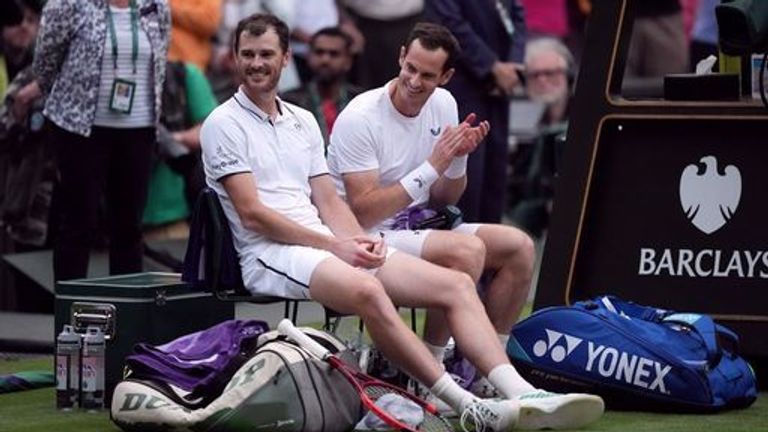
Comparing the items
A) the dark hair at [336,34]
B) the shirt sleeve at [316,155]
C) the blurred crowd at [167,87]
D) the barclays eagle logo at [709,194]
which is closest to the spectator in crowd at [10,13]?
the blurred crowd at [167,87]

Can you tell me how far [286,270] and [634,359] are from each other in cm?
131

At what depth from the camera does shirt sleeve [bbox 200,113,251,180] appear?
8.36 metres

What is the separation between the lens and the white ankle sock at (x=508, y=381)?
7922 mm

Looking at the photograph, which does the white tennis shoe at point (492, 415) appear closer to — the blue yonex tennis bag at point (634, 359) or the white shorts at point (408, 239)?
the blue yonex tennis bag at point (634, 359)

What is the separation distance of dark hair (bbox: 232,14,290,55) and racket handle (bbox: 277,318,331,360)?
4.00ft

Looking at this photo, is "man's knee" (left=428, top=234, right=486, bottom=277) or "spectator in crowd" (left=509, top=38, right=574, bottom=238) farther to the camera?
"spectator in crowd" (left=509, top=38, right=574, bottom=238)

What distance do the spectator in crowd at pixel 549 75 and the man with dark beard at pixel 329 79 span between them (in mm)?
3499

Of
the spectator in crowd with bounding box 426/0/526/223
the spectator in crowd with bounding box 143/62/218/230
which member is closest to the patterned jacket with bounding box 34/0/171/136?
the spectator in crowd with bounding box 426/0/526/223

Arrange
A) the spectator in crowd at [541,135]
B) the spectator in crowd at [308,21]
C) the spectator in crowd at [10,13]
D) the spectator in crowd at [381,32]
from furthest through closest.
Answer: the spectator in crowd at [541,135] < the spectator in crowd at [308,21] < the spectator in crowd at [381,32] < the spectator in crowd at [10,13]

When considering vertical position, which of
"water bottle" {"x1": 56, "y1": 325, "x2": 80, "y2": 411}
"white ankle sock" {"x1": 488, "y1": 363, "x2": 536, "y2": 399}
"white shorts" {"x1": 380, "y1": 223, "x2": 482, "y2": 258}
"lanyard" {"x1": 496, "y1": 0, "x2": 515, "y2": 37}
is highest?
"lanyard" {"x1": 496, "y1": 0, "x2": 515, "y2": 37}

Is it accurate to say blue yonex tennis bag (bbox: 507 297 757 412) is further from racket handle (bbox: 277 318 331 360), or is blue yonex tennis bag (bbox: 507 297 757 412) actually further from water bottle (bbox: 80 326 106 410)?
water bottle (bbox: 80 326 106 410)

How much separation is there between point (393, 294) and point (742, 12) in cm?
181

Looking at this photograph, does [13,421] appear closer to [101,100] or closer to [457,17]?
[101,100]

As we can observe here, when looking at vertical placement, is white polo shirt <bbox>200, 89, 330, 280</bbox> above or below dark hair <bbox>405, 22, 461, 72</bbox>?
below
